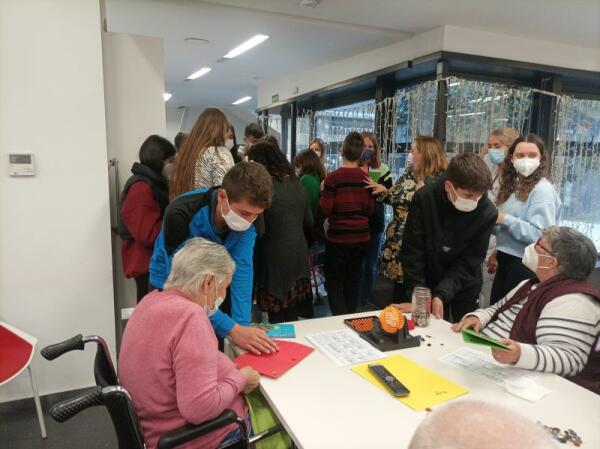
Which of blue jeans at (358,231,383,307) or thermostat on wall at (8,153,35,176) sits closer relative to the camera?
thermostat on wall at (8,153,35,176)

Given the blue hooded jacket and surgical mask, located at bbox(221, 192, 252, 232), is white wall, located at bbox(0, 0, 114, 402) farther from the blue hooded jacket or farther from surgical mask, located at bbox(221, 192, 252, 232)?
surgical mask, located at bbox(221, 192, 252, 232)

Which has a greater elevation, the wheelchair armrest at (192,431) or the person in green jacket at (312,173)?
the person in green jacket at (312,173)

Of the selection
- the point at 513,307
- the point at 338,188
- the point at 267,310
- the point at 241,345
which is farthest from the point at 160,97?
the point at 513,307

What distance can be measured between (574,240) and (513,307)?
348mm

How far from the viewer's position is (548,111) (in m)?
4.25

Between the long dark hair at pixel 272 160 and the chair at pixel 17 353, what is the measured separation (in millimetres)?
1404

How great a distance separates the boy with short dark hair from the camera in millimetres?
2924

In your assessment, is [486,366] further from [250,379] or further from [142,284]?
[142,284]

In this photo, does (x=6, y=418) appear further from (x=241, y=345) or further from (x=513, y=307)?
(x=513, y=307)

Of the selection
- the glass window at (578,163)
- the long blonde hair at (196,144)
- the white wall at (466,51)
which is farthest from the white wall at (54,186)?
the glass window at (578,163)

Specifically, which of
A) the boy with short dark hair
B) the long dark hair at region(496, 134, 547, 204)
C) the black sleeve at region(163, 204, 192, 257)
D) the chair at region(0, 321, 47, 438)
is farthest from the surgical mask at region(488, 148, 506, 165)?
the chair at region(0, 321, 47, 438)

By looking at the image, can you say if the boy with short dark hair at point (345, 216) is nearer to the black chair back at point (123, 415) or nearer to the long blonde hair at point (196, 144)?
the long blonde hair at point (196, 144)

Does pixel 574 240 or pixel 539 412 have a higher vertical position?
pixel 574 240

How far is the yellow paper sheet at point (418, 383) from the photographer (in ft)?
4.00
